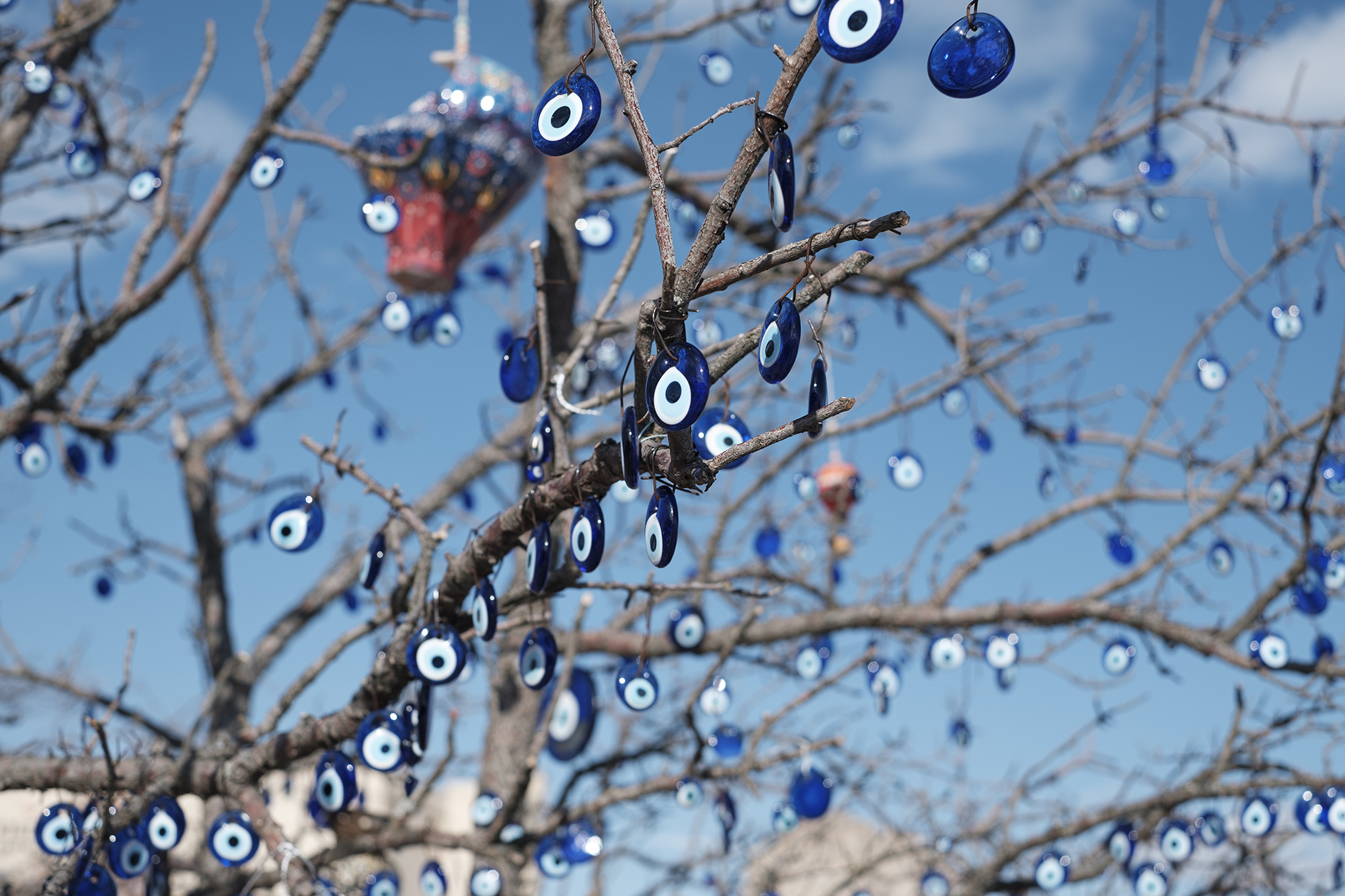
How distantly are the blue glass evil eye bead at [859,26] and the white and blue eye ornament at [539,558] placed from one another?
42.2 inches

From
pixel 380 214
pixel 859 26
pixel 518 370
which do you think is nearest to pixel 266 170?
pixel 380 214

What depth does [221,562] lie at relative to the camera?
22.0 ft

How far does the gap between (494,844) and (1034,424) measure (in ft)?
11.5

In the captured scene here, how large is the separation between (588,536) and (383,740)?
2.82 ft

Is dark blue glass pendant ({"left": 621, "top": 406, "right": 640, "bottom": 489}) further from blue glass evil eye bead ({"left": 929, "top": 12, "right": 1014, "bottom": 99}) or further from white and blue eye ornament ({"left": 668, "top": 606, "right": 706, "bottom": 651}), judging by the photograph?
white and blue eye ornament ({"left": 668, "top": 606, "right": 706, "bottom": 651})

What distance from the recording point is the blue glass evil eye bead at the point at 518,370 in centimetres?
275

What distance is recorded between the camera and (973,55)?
156cm

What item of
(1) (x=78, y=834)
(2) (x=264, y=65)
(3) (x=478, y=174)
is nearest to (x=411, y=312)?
(3) (x=478, y=174)

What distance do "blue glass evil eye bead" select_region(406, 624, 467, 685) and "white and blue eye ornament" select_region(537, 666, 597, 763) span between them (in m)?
1.37

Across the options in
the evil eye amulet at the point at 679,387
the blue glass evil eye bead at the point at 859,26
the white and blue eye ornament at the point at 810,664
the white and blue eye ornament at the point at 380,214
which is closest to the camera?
the blue glass evil eye bead at the point at 859,26

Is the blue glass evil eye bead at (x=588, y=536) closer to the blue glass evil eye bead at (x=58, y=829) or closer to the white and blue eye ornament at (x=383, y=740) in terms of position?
the white and blue eye ornament at (x=383, y=740)

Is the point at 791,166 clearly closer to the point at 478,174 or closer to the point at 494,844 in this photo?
the point at 494,844

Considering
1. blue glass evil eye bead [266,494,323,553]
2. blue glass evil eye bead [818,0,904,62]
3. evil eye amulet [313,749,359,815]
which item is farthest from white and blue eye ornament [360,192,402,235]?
blue glass evil eye bead [818,0,904,62]

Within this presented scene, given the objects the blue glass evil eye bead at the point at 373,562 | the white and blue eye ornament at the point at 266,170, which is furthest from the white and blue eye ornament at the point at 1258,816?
the white and blue eye ornament at the point at 266,170
